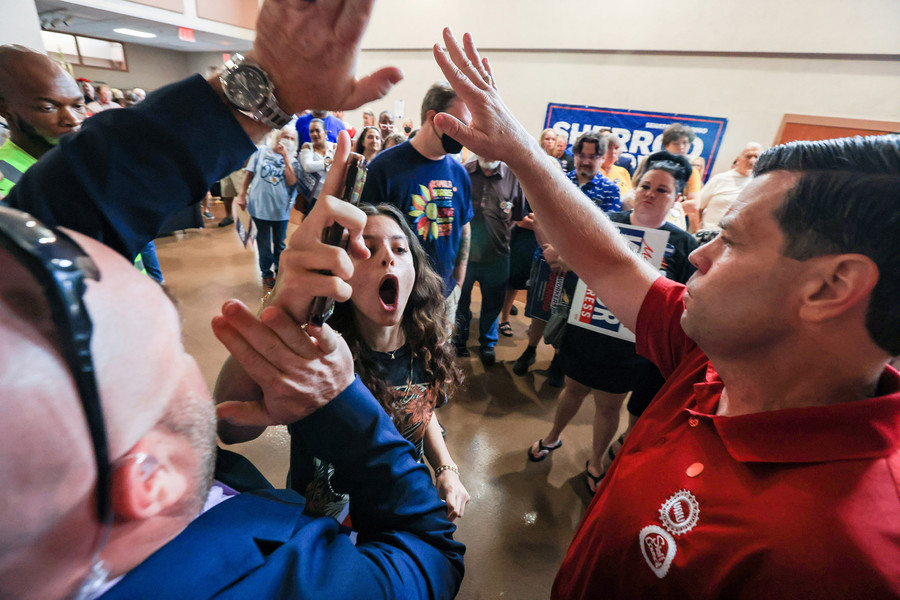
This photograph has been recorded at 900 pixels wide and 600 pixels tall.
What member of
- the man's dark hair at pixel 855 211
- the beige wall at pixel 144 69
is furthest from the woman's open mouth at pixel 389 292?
the beige wall at pixel 144 69

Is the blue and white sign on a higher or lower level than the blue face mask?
lower

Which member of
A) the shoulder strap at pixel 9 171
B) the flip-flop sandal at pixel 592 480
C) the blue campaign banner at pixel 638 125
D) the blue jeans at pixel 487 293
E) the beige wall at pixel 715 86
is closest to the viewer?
the shoulder strap at pixel 9 171

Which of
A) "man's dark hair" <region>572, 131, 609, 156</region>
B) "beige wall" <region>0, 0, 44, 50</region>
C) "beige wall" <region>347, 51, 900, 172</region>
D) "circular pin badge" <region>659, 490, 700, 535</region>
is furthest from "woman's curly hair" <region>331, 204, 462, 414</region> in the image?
"beige wall" <region>347, 51, 900, 172</region>

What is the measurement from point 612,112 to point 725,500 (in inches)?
316

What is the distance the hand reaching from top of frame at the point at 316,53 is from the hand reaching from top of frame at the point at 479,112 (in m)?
0.30

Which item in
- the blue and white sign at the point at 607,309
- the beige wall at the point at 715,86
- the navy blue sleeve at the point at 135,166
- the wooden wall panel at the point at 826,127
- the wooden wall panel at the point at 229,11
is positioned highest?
the wooden wall panel at the point at 229,11

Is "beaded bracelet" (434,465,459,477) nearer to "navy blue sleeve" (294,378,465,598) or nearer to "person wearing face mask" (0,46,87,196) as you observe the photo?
"navy blue sleeve" (294,378,465,598)

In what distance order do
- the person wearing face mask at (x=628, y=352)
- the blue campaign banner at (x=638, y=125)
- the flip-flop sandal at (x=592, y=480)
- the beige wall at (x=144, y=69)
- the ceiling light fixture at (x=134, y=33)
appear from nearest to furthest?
1. the person wearing face mask at (x=628, y=352)
2. the flip-flop sandal at (x=592, y=480)
3. the blue campaign banner at (x=638, y=125)
4. the ceiling light fixture at (x=134, y=33)
5. the beige wall at (x=144, y=69)

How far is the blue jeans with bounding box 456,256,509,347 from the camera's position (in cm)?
344

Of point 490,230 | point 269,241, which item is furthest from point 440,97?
point 269,241

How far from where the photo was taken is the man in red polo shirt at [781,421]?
2.08 feet

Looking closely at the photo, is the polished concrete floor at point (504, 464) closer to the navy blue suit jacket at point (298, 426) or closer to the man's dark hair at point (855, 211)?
the navy blue suit jacket at point (298, 426)

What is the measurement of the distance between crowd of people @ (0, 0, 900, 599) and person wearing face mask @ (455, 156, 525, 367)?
6.66 ft

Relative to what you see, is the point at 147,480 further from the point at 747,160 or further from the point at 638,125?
the point at 638,125
